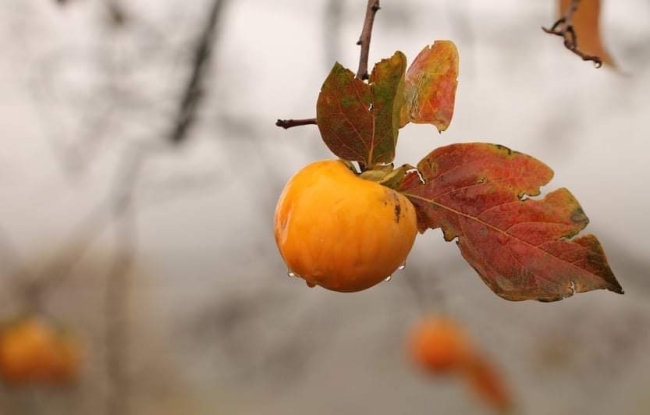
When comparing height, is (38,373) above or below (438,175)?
below

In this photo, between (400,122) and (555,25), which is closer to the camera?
(400,122)

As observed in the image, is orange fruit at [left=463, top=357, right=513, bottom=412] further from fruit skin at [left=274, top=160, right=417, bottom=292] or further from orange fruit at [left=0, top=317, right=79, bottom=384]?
fruit skin at [left=274, top=160, right=417, bottom=292]

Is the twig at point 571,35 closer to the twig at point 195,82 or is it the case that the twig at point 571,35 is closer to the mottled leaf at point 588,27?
the mottled leaf at point 588,27

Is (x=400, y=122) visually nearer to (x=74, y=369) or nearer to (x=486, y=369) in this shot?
(x=74, y=369)

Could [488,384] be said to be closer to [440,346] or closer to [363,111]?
[440,346]

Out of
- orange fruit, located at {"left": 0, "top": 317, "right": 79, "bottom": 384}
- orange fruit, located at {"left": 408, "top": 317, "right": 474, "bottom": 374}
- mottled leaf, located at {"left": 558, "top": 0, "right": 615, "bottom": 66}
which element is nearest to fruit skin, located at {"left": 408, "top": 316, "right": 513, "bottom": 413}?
orange fruit, located at {"left": 408, "top": 317, "right": 474, "bottom": 374}

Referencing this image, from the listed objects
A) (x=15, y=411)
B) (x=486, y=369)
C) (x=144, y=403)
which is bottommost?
(x=144, y=403)

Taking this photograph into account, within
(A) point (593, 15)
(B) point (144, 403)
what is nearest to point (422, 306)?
(A) point (593, 15)
